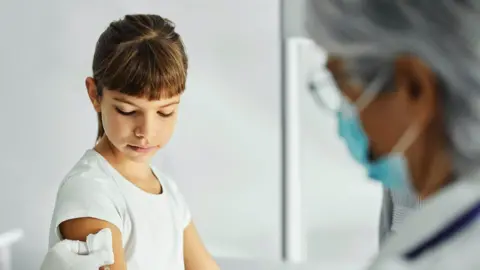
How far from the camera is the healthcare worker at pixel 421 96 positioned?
51 centimetres

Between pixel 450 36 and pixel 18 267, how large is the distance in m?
1.27

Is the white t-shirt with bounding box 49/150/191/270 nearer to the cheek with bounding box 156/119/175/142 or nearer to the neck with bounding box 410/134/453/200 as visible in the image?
the cheek with bounding box 156/119/175/142

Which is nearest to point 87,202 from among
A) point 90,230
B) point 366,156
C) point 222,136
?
point 90,230

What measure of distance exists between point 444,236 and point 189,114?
108 cm

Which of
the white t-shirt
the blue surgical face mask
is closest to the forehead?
the white t-shirt

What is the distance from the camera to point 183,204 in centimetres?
116

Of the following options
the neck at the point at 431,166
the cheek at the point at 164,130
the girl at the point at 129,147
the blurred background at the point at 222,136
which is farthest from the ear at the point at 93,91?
the neck at the point at 431,166

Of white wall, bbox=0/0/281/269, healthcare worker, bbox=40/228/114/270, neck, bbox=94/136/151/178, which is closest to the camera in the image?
healthcare worker, bbox=40/228/114/270

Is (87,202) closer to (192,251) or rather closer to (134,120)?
(134,120)

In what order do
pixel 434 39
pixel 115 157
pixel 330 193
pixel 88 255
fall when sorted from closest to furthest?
pixel 434 39, pixel 88 255, pixel 115 157, pixel 330 193

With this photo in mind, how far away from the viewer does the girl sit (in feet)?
3.22

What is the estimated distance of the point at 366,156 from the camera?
59cm

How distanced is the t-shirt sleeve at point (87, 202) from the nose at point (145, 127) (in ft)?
0.29

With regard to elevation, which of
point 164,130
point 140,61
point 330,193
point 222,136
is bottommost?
point 330,193
